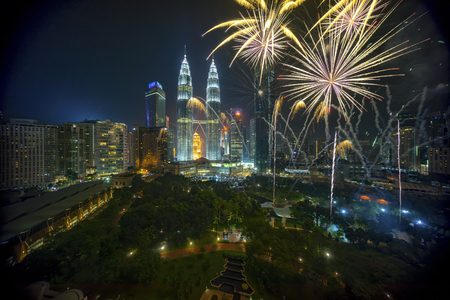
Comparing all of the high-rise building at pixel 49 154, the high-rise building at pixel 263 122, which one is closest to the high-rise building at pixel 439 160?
the high-rise building at pixel 263 122

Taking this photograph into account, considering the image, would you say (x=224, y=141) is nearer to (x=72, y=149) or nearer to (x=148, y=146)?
(x=148, y=146)

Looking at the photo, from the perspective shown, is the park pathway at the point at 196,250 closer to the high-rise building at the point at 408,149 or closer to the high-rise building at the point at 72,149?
the high-rise building at the point at 408,149

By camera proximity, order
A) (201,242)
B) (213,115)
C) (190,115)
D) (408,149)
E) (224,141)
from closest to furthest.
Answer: (201,242) → (408,149) → (190,115) → (213,115) → (224,141)

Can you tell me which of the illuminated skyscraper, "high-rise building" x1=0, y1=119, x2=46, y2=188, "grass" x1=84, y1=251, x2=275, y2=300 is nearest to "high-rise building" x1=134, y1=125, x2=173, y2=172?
the illuminated skyscraper

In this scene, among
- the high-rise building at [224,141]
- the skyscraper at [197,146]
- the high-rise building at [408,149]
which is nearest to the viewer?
the high-rise building at [408,149]

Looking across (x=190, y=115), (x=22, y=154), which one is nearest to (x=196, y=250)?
(x=22, y=154)

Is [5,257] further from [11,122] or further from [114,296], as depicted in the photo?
[11,122]
